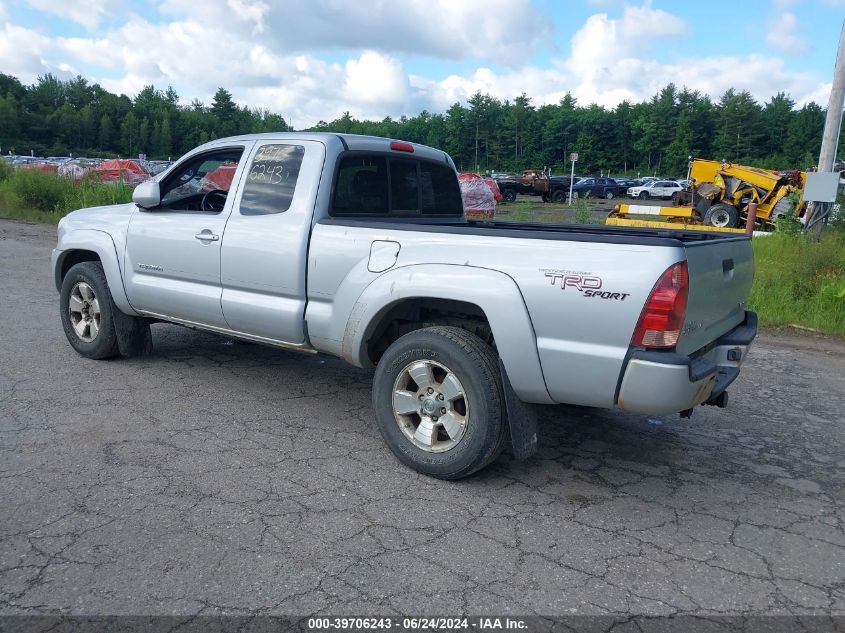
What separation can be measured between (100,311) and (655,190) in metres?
45.4

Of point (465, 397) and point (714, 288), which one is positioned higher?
point (714, 288)

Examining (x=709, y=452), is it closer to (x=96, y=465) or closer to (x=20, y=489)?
(x=96, y=465)

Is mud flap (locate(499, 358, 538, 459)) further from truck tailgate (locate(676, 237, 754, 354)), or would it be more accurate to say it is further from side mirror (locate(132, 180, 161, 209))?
side mirror (locate(132, 180, 161, 209))

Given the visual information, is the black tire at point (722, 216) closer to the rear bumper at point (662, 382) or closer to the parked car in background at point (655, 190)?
the rear bumper at point (662, 382)

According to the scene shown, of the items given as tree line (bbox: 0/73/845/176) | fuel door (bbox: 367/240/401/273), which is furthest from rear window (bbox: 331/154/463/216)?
tree line (bbox: 0/73/845/176)

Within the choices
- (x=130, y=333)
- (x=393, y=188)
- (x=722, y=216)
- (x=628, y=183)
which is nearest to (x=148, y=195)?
(x=130, y=333)

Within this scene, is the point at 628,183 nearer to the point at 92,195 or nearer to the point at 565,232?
the point at 92,195

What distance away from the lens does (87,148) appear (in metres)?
109

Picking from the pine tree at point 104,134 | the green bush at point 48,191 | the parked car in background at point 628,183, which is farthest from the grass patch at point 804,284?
the pine tree at point 104,134

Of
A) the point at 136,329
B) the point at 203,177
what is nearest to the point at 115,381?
the point at 136,329

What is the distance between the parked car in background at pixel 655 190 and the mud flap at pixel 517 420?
45442 mm

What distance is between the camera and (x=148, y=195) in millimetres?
5207

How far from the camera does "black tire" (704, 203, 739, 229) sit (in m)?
21.9

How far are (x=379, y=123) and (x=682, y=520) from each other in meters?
127
